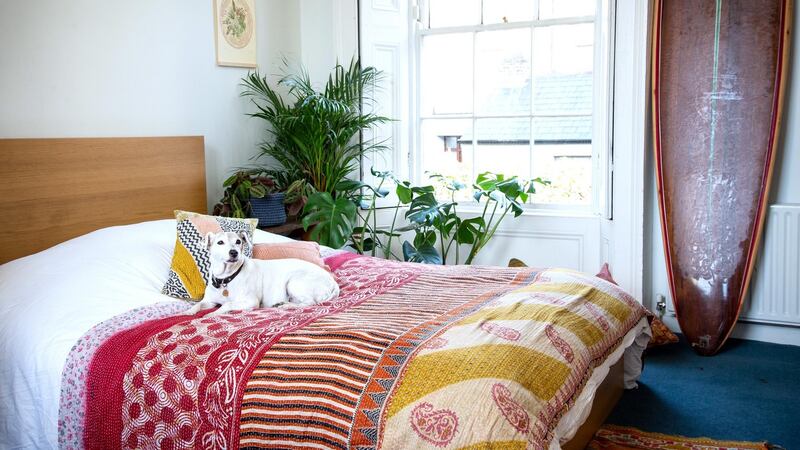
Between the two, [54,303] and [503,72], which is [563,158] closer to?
[503,72]

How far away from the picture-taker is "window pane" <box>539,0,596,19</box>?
4.24 m

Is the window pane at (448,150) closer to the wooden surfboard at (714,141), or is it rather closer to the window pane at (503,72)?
the window pane at (503,72)

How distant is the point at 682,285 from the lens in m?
3.76

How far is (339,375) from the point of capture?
1902 mm

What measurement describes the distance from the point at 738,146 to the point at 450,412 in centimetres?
253

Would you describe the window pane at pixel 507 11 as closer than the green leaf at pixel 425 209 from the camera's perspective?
No

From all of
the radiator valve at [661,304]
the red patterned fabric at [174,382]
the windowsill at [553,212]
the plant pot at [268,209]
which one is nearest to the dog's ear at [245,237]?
the red patterned fabric at [174,382]

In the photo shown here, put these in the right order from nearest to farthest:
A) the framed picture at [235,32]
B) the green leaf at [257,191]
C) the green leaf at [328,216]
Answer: the green leaf at [257,191]
the green leaf at [328,216]
the framed picture at [235,32]

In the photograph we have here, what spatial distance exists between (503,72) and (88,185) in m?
2.40

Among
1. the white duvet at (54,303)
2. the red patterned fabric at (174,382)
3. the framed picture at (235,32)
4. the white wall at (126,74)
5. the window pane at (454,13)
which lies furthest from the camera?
the window pane at (454,13)

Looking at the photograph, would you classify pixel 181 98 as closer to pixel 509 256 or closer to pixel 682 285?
pixel 509 256

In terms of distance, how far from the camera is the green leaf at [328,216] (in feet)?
12.3

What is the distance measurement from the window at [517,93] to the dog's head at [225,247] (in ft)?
7.24

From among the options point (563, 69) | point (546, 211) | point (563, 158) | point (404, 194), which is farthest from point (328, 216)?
point (563, 69)
